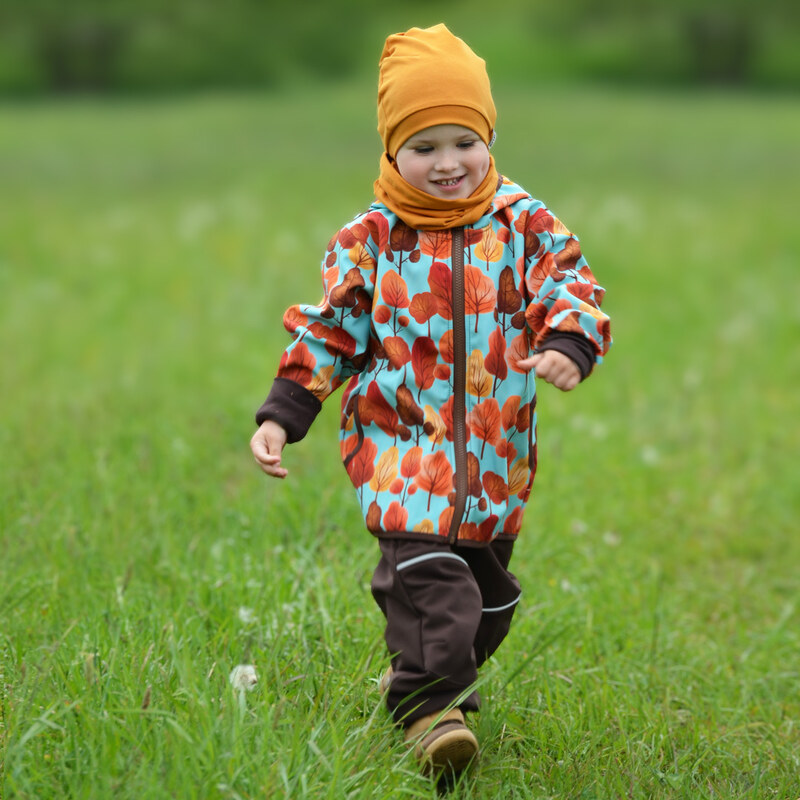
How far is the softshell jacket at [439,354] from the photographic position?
2871 millimetres

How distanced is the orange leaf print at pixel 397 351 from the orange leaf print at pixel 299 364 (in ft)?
0.57

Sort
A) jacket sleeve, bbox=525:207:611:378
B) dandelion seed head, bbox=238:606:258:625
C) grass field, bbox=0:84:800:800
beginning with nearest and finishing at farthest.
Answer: grass field, bbox=0:84:800:800 → jacket sleeve, bbox=525:207:611:378 → dandelion seed head, bbox=238:606:258:625

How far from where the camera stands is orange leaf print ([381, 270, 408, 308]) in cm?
293

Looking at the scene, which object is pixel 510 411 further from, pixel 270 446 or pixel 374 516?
pixel 270 446

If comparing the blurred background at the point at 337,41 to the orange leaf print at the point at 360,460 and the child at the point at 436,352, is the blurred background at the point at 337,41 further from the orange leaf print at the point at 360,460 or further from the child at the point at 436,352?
the orange leaf print at the point at 360,460

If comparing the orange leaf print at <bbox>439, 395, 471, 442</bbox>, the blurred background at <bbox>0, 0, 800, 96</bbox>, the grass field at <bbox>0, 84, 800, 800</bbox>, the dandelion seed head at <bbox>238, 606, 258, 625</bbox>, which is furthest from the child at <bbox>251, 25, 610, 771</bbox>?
the blurred background at <bbox>0, 0, 800, 96</bbox>

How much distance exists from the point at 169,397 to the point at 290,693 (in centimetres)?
384

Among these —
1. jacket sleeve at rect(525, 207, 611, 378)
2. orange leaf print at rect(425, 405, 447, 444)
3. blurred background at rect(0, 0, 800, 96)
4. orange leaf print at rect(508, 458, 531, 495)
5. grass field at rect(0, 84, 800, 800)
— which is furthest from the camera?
blurred background at rect(0, 0, 800, 96)

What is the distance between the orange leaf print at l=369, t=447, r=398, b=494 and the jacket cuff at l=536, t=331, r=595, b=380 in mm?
418

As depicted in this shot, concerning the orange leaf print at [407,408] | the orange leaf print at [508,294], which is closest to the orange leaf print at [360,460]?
the orange leaf print at [407,408]

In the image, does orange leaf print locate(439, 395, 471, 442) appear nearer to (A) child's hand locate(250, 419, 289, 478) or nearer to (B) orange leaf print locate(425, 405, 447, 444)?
(B) orange leaf print locate(425, 405, 447, 444)

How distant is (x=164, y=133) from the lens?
68.0ft

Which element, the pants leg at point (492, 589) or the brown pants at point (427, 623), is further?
the pants leg at point (492, 589)

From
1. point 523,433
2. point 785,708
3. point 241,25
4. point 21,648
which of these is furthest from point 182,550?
point 241,25
